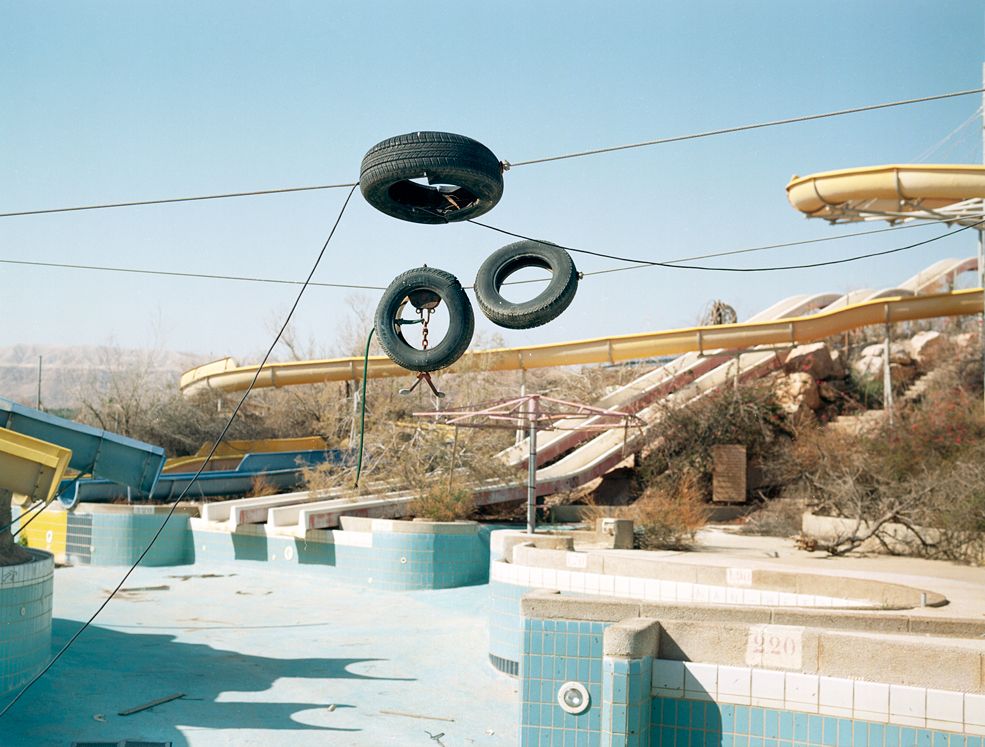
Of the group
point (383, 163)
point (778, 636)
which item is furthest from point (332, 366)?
point (778, 636)

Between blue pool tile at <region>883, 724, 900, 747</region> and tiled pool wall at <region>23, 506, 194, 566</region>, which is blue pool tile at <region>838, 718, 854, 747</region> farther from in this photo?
tiled pool wall at <region>23, 506, 194, 566</region>

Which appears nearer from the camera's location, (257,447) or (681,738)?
(681,738)

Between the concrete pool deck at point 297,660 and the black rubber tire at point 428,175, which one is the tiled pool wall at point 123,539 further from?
the black rubber tire at point 428,175

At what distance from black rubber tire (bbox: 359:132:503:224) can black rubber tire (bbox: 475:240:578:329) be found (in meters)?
0.57

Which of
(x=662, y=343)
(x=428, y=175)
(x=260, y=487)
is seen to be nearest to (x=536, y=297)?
(x=428, y=175)

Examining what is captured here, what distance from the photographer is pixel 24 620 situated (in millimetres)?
10586

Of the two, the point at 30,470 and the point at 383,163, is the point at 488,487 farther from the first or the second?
the point at 383,163

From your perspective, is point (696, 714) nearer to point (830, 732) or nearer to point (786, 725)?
point (786, 725)

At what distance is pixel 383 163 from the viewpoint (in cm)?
790

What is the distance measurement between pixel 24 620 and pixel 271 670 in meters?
3.05

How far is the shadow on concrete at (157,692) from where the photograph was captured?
31.0 feet

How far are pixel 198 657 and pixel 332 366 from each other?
→ 17.6m

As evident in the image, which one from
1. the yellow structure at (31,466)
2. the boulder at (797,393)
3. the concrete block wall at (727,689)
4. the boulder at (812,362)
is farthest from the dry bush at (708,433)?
the concrete block wall at (727,689)

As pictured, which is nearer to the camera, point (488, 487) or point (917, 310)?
point (488, 487)
